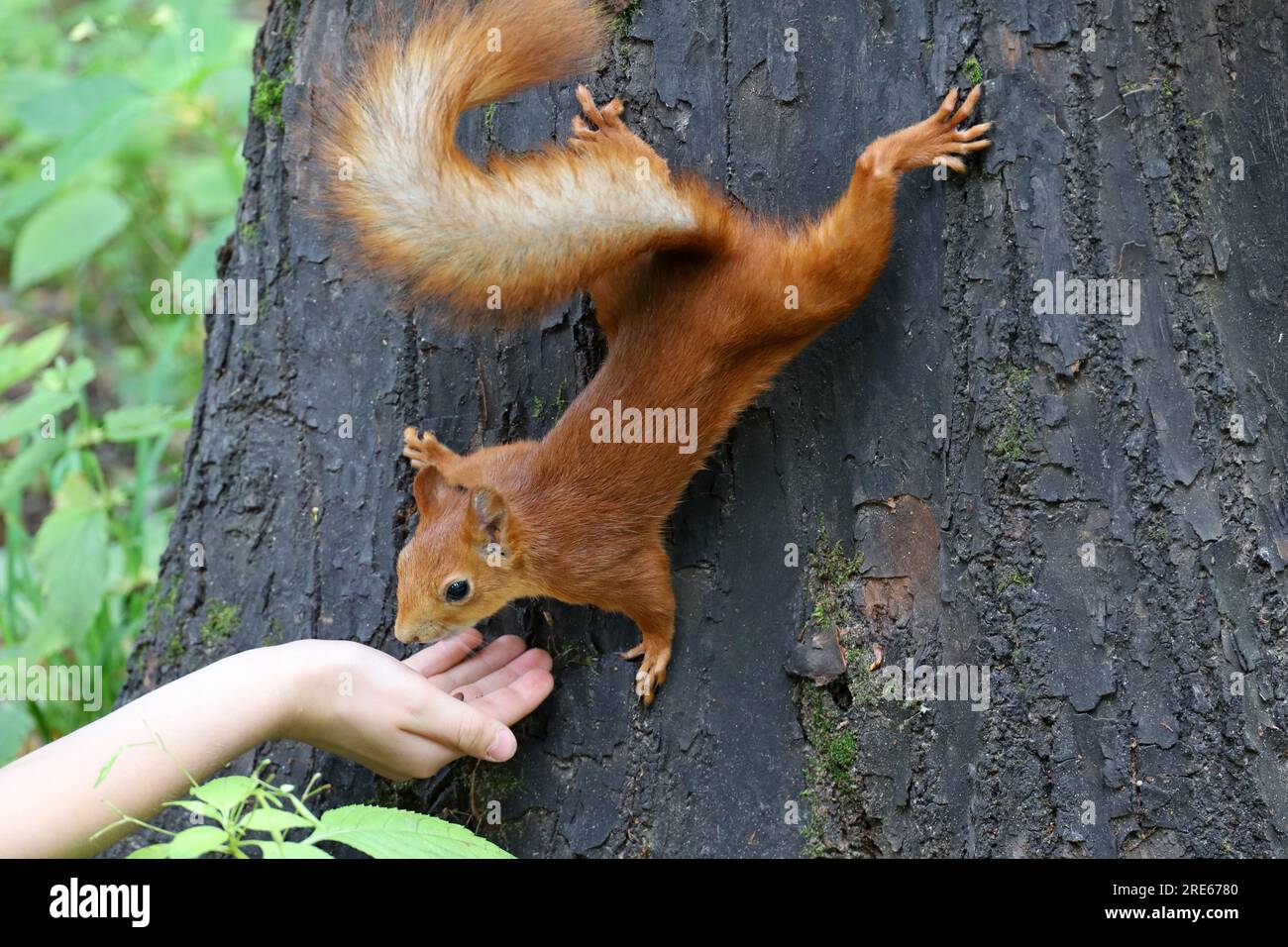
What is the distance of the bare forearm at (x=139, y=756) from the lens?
68.5 inches

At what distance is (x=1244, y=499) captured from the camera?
2061mm

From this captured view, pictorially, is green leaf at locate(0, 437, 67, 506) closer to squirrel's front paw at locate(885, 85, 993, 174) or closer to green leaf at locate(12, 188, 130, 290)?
green leaf at locate(12, 188, 130, 290)

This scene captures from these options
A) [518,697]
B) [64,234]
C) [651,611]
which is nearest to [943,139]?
[651,611]

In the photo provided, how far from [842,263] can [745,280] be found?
190mm

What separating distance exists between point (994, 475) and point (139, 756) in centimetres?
147

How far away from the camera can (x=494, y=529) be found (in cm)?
231

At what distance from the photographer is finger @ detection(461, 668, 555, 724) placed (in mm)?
2213

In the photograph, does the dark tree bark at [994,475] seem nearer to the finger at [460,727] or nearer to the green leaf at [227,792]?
the finger at [460,727]

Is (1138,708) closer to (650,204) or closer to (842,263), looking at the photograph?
(842,263)

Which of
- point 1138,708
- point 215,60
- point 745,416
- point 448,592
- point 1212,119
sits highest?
point 215,60

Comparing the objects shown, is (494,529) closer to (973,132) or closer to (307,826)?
(307,826)

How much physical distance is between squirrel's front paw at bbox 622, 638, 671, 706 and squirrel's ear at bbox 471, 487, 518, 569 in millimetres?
321

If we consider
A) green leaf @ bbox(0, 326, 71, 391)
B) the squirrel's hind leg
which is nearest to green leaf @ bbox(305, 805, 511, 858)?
the squirrel's hind leg

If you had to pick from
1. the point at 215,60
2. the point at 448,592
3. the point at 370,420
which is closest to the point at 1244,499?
the point at 448,592
